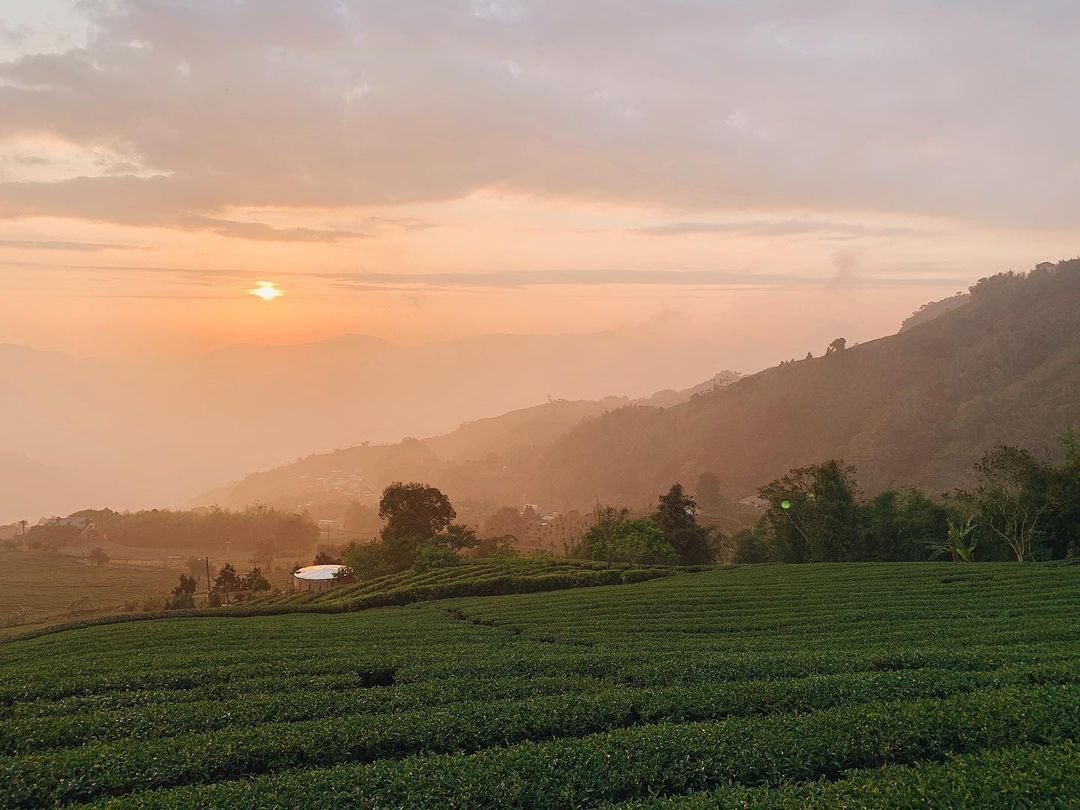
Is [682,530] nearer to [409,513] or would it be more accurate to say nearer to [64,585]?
[409,513]

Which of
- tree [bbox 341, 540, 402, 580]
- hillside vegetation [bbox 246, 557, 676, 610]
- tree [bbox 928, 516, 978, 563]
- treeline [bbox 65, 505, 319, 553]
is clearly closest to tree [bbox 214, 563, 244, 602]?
tree [bbox 341, 540, 402, 580]

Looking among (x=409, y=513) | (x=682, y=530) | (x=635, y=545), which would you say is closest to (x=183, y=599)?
(x=409, y=513)

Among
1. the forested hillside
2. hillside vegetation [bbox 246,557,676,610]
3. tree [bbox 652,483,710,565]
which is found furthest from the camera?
the forested hillside

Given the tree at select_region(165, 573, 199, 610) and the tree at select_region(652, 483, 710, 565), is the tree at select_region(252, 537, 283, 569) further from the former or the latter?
the tree at select_region(652, 483, 710, 565)

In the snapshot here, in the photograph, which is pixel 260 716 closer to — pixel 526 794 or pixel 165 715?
pixel 165 715

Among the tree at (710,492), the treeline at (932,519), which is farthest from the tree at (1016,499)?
the tree at (710,492)

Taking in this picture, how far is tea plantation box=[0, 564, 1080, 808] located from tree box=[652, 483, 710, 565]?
42628 millimetres

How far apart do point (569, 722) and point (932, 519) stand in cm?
5651

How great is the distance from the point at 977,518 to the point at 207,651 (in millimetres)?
55670

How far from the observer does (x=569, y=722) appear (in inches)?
479

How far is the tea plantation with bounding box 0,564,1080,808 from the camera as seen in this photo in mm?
9156

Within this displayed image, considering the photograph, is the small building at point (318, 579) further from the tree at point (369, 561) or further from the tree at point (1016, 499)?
the tree at point (1016, 499)

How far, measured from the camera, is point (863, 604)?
2878 cm

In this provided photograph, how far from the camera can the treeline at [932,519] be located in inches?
1934
